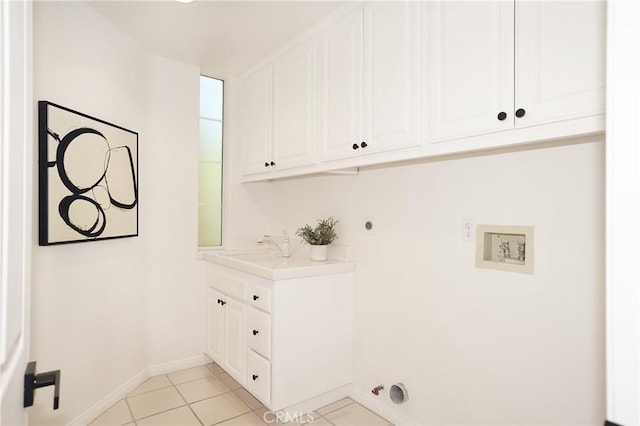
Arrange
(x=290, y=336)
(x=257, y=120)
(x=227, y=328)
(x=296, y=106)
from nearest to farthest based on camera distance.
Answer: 1. (x=290, y=336)
2. (x=296, y=106)
3. (x=227, y=328)
4. (x=257, y=120)

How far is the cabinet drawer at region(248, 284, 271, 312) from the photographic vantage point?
2.25 m

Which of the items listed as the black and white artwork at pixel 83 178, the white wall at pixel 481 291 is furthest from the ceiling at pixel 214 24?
the white wall at pixel 481 291

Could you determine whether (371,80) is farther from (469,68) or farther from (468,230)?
(468,230)

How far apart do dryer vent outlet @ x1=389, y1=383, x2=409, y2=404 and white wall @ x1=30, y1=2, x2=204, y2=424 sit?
1.70 m

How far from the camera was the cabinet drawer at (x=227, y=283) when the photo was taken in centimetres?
256

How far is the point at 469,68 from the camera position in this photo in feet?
5.03

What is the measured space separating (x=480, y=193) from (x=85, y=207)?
2200 millimetres

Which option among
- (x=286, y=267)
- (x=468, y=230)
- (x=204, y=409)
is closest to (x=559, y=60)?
(x=468, y=230)

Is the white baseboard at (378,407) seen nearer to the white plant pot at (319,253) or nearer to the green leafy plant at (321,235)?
the white plant pot at (319,253)

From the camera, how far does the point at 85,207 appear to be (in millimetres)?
2170

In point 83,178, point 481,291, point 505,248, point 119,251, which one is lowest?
point 481,291

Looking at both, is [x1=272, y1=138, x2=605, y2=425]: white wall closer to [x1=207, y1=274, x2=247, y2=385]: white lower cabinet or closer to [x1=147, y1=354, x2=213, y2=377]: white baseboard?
[x1=207, y1=274, x2=247, y2=385]: white lower cabinet

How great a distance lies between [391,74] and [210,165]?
195cm

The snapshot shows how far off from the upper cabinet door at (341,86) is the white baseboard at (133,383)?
6.76ft
